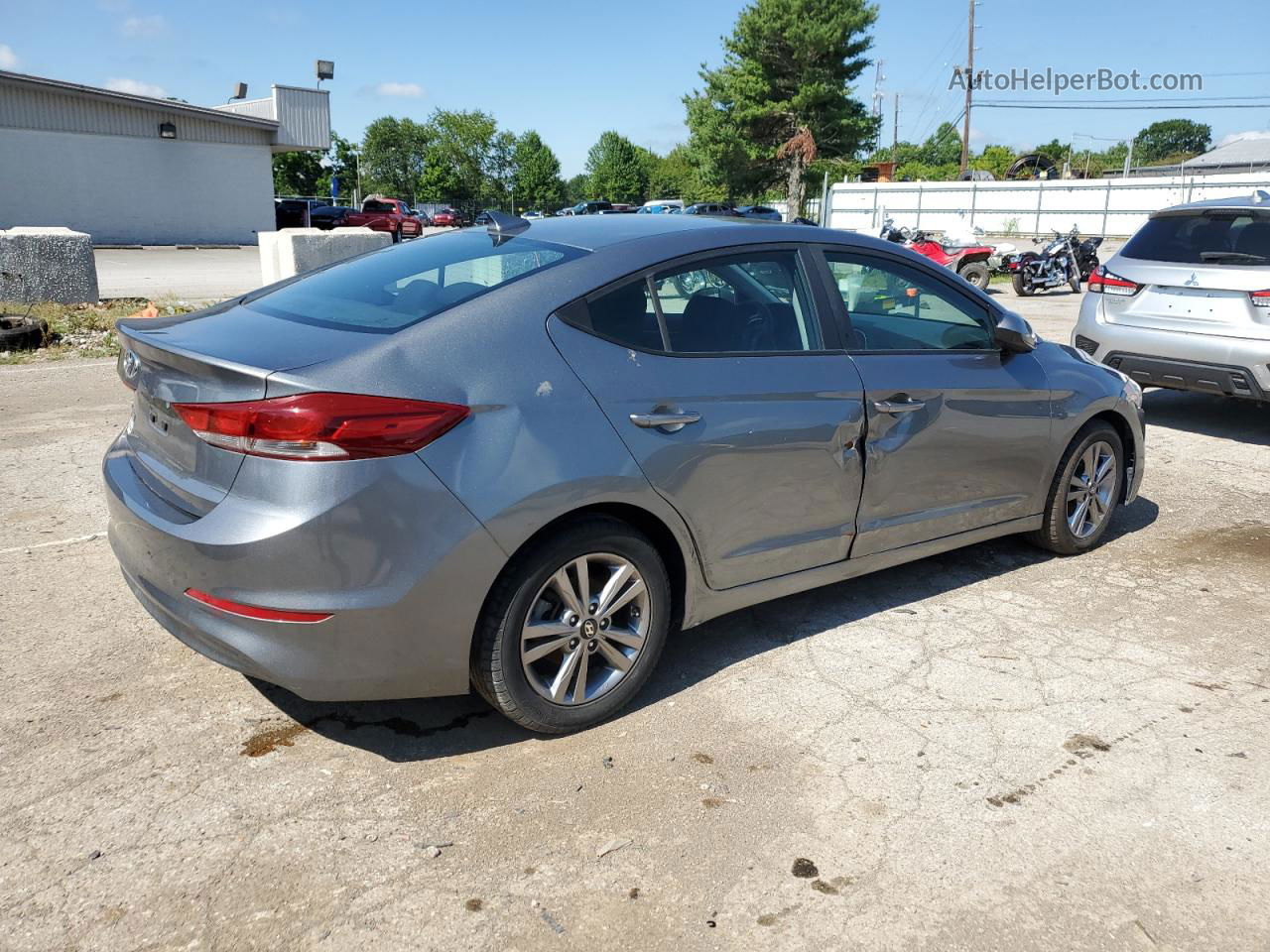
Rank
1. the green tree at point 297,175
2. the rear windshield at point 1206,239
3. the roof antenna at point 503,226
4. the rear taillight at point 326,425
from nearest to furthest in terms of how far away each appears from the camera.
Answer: the rear taillight at point 326,425 < the roof antenna at point 503,226 < the rear windshield at point 1206,239 < the green tree at point 297,175

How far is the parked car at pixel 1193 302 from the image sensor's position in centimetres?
706

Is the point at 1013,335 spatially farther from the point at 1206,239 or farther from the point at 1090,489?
the point at 1206,239

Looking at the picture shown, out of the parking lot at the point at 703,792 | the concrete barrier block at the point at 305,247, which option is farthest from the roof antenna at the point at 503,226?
the concrete barrier block at the point at 305,247

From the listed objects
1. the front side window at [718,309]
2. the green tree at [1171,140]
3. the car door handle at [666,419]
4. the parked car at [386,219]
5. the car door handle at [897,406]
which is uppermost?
the green tree at [1171,140]

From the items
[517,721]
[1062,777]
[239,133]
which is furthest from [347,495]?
[239,133]

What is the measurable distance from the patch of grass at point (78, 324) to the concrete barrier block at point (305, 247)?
1.19 m

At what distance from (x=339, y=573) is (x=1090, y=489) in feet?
12.5

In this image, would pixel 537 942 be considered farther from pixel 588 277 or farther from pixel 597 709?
pixel 588 277

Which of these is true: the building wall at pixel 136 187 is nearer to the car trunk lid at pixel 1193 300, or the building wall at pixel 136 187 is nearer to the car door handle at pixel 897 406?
the car trunk lid at pixel 1193 300

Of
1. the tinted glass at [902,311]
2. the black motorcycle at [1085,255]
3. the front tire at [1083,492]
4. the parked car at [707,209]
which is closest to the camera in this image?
the tinted glass at [902,311]

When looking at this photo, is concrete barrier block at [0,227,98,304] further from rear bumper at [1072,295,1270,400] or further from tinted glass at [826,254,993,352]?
rear bumper at [1072,295,1270,400]

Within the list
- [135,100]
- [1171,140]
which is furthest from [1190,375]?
[1171,140]

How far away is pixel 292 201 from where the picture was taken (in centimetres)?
4528

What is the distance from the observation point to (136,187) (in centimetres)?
3572
